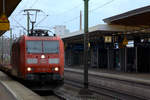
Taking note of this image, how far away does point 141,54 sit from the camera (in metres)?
32.8

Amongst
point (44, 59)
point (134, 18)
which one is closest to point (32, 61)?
point (44, 59)

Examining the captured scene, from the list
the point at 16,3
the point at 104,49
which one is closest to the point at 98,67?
the point at 104,49

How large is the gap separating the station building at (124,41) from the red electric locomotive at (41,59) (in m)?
11.0

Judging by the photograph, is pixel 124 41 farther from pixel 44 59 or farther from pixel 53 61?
pixel 44 59

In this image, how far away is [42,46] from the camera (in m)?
14.6

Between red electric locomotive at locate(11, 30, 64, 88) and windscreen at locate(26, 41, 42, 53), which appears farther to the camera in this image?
windscreen at locate(26, 41, 42, 53)

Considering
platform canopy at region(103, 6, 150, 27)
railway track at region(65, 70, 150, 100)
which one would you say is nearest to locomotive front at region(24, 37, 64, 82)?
railway track at region(65, 70, 150, 100)

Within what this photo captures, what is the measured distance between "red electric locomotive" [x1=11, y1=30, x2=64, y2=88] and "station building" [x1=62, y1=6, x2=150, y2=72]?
10965mm

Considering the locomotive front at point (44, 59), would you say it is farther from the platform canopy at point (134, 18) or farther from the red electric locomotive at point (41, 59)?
the platform canopy at point (134, 18)

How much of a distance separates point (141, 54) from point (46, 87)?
807 inches

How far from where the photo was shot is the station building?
27.6 metres

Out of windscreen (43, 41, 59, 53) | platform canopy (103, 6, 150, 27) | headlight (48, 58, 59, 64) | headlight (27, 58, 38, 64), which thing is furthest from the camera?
platform canopy (103, 6, 150, 27)

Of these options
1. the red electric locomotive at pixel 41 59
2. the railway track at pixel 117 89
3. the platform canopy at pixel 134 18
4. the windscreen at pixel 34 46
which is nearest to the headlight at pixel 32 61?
the red electric locomotive at pixel 41 59

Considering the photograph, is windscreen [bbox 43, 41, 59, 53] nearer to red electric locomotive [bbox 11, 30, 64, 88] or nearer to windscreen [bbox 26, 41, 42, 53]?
red electric locomotive [bbox 11, 30, 64, 88]
